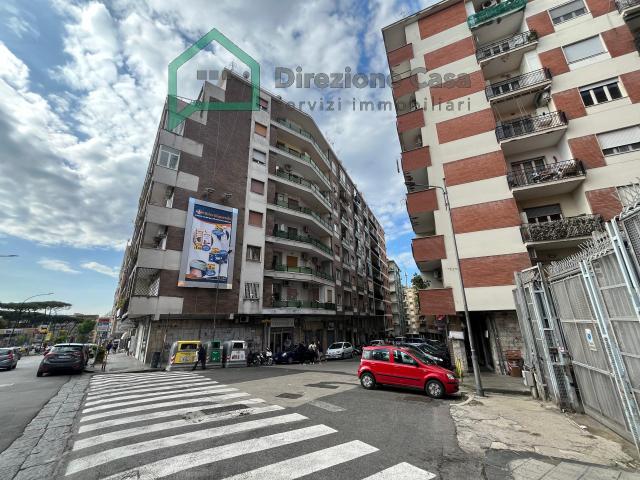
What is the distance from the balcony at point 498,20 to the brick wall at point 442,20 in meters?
1.00

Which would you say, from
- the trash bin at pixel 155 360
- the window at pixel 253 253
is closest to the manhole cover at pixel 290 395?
the trash bin at pixel 155 360

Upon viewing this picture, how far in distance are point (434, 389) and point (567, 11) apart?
23496mm

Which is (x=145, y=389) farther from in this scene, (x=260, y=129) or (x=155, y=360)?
(x=260, y=129)

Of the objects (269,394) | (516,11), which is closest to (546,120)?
(516,11)

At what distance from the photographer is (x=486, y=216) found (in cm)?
1603

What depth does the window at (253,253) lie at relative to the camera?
24.4 meters

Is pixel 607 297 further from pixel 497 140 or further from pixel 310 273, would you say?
pixel 310 273

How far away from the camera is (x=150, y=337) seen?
20078 millimetres

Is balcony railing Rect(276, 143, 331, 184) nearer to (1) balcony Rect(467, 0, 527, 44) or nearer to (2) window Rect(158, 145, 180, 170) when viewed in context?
(2) window Rect(158, 145, 180, 170)

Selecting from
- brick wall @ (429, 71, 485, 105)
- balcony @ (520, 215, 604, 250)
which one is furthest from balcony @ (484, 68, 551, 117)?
balcony @ (520, 215, 604, 250)

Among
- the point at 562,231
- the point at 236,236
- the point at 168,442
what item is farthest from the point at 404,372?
the point at 236,236

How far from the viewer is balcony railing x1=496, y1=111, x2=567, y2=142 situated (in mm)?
15500

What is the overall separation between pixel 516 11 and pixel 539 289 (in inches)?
761

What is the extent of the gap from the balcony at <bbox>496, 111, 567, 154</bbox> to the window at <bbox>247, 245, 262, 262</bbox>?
769 inches
